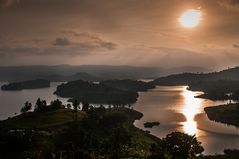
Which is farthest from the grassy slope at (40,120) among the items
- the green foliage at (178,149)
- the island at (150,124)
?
the green foliage at (178,149)

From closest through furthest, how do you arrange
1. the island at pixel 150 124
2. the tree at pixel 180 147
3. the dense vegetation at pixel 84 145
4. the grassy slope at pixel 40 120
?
1. the tree at pixel 180 147
2. the dense vegetation at pixel 84 145
3. the grassy slope at pixel 40 120
4. the island at pixel 150 124

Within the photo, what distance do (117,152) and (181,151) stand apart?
1838cm

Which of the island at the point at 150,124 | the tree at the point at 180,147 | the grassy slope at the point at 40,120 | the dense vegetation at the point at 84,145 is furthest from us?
the island at the point at 150,124

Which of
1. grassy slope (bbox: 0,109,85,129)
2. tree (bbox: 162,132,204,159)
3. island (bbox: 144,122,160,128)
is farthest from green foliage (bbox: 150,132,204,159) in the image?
island (bbox: 144,122,160,128)

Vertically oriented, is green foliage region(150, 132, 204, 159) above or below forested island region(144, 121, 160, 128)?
above

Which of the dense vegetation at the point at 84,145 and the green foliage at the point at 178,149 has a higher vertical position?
the green foliage at the point at 178,149

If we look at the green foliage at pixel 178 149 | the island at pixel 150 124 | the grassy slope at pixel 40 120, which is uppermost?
the green foliage at pixel 178 149

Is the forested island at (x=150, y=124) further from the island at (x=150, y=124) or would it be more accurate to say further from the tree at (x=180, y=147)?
the tree at (x=180, y=147)

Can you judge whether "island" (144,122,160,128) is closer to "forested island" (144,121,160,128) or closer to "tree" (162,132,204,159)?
"forested island" (144,121,160,128)

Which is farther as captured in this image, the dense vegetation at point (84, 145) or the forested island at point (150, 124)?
the forested island at point (150, 124)

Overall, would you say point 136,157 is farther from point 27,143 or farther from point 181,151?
point 27,143

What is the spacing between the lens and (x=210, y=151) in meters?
135

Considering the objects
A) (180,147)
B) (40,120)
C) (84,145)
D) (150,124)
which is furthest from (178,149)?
(150,124)

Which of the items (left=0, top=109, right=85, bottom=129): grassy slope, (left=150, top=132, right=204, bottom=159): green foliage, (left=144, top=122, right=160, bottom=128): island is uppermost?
(left=150, top=132, right=204, bottom=159): green foliage
